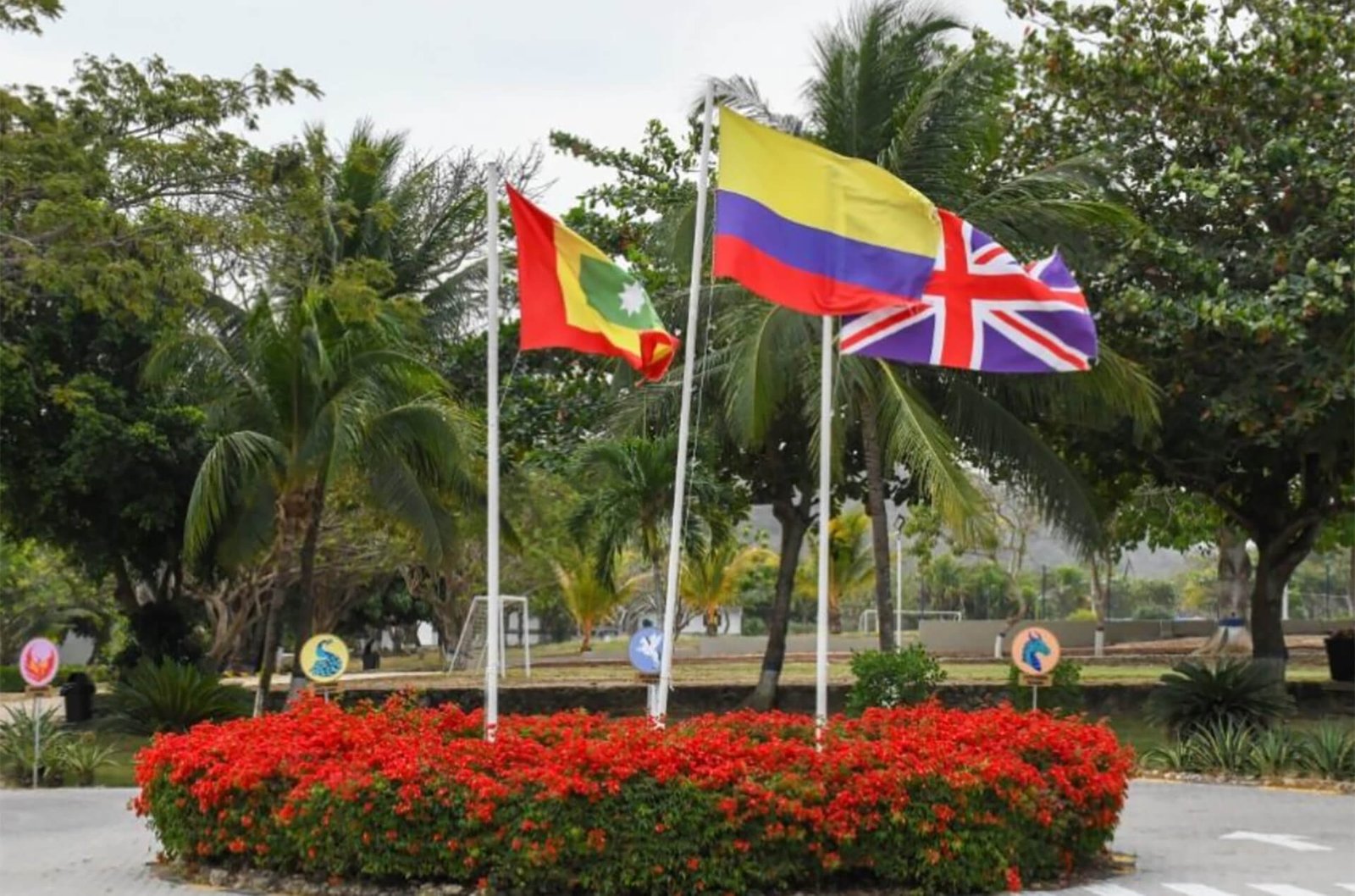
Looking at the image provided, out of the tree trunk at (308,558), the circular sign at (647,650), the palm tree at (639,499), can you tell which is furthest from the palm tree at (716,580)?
the circular sign at (647,650)

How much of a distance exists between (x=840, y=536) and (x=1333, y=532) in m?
14.2

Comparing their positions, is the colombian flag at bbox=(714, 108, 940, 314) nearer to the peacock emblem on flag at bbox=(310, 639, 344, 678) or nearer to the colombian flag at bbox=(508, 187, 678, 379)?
the colombian flag at bbox=(508, 187, 678, 379)

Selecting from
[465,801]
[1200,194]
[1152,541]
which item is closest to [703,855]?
[465,801]

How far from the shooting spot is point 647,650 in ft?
53.6

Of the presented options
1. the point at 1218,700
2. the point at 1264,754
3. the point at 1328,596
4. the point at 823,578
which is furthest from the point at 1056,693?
the point at 1328,596

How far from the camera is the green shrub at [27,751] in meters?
19.0

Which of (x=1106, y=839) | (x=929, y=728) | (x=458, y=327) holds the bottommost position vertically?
(x=1106, y=839)

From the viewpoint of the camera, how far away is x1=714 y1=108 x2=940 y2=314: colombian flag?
40.0 ft

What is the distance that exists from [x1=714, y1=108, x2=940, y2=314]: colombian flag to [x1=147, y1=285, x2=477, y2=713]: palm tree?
9875 millimetres

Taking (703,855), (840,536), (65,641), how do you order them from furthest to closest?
1. (65,641)
2. (840,536)
3. (703,855)

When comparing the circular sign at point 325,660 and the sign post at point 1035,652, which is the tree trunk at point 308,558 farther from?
the sign post at point 1035,652

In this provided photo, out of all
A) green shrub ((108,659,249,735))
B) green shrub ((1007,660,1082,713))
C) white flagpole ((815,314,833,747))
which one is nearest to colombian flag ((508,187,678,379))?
white flagpole ((815,314,833,747))

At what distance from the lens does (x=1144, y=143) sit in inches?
864

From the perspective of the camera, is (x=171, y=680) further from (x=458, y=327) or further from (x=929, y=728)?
(x=929, y=728)
